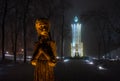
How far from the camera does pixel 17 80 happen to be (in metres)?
22.2

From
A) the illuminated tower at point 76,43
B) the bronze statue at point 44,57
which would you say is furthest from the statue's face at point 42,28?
the illuminated tower at point 76,43

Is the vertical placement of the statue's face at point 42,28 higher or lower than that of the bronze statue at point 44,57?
higher

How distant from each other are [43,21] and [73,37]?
14854 cm

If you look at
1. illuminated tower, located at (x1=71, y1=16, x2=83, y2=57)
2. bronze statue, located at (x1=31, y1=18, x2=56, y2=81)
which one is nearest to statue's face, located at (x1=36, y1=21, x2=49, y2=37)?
bronze statue, located at (x1=31, y1=18, x2=56, y2=81)

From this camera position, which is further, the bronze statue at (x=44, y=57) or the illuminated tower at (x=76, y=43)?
the illuminated tower at (x=76, y=43)

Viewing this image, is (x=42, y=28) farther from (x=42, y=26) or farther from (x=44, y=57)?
(x=44, y=57)

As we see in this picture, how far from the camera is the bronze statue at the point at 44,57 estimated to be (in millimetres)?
7094

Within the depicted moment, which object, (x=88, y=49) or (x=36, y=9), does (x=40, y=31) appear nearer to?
(x=36, y=9)

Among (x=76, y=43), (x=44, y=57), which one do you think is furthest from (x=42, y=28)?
(x=76, y=43)

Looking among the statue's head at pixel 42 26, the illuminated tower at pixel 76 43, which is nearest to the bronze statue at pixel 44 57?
the statue's head at pixel 42 26

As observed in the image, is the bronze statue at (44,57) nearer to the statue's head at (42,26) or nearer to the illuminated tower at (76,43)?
the statue's head at (42,26)

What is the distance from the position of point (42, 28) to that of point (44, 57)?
21.7 inches

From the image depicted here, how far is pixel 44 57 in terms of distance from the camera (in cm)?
714

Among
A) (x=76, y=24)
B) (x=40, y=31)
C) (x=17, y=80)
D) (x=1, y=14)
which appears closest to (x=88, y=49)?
(x=76, y=24)
